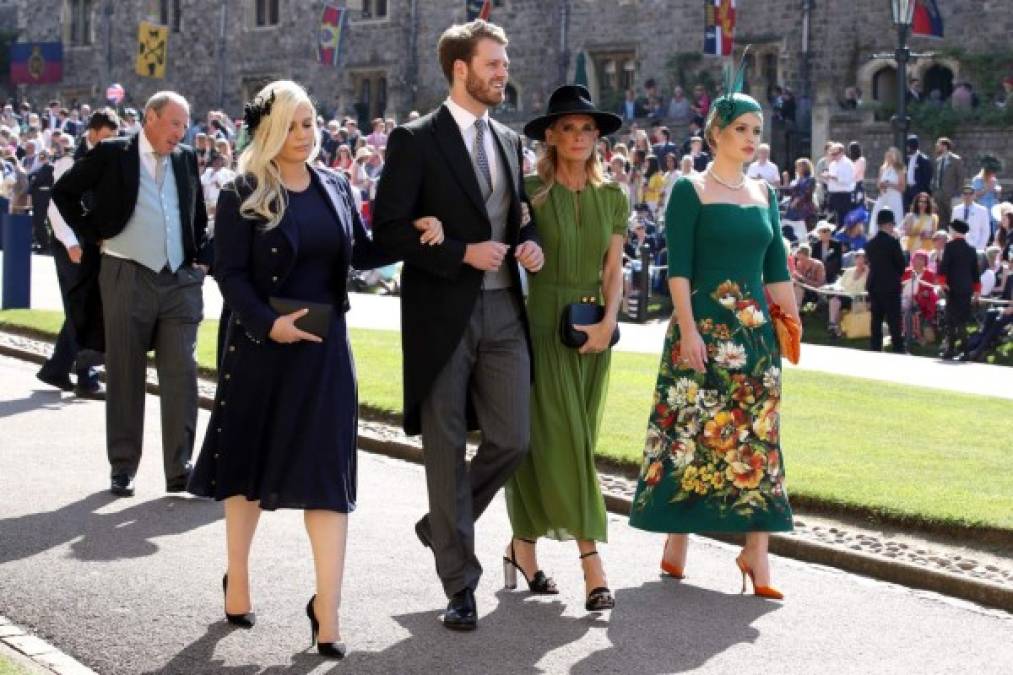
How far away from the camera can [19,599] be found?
277 inches

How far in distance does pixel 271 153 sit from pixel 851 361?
1211 centimetres

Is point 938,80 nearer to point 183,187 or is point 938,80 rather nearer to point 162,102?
point 183,187

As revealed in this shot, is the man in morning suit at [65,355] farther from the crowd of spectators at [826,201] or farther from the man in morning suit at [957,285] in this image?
the man in morning suit at [957,285]

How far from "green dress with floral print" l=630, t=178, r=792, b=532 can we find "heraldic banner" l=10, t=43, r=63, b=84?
52751mm

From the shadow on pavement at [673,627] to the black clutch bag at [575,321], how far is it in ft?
3.48

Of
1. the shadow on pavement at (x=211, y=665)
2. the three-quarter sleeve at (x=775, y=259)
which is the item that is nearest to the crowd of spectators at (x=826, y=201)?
the three-quarter sleeve at (x=775, y=259)

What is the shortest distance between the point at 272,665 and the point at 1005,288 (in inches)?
612

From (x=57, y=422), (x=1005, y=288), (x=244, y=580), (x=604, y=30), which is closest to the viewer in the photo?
(x=244, y=580)

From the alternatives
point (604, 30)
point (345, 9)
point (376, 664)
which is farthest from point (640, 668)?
point (345, 9)

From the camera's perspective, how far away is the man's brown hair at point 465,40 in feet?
22.4

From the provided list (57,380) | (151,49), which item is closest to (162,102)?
(57,380)

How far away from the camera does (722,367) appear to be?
24.8ft

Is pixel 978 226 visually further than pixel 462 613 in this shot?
Yes

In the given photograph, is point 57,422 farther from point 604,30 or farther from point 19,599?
point 604,30
